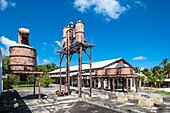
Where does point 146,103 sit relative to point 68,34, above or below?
below

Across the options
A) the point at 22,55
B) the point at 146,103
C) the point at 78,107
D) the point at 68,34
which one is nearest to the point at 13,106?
the point at 22,55

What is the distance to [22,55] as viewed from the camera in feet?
55.1

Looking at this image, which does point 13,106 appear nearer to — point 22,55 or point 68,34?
point 22,55

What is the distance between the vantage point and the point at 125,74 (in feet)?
90.8

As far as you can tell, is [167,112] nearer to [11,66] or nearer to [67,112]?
[67,112]

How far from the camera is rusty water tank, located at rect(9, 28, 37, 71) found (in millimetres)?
16641

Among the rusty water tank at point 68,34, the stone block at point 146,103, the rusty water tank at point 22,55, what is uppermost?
the rusty water tank at point 68,34

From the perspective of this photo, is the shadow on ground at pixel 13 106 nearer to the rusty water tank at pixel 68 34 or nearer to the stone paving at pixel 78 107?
the stone paving at pixel 78 107

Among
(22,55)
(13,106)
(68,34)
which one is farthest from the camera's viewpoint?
(68,34)

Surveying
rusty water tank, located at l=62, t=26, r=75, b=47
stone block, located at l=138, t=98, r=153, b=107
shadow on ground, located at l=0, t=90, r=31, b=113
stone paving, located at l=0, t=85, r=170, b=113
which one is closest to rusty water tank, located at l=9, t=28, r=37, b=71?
shadow on ground, located at l=0, t=90, r=31, b=113

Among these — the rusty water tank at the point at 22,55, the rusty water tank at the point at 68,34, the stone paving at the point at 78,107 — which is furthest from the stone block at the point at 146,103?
the rusty water tank at the point at 68,34

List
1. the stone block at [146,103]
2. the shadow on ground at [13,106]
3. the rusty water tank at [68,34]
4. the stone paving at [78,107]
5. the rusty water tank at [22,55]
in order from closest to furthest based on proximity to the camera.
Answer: the stone paving at [78,107]
the shadow on ground at [13,106]
the stone block at [146,103]
the rusty water tank at [22,55]
the rusty water tank at [68,34]

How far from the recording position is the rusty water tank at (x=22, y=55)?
16.6 metres

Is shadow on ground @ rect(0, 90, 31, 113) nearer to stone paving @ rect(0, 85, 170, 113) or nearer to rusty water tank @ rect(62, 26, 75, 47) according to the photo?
stone paving @ rect(0, 85, 170, 113)
